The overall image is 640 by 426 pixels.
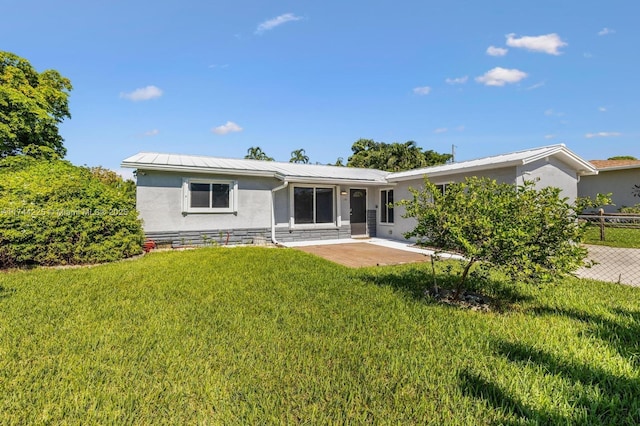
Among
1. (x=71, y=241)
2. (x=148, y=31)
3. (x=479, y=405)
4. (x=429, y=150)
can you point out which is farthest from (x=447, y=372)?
(x=429, y=150)

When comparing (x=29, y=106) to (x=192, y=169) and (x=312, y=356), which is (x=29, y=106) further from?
(x=312, y=356)

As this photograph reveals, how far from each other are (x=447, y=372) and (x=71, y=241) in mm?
10243

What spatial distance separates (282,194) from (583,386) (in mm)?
11806

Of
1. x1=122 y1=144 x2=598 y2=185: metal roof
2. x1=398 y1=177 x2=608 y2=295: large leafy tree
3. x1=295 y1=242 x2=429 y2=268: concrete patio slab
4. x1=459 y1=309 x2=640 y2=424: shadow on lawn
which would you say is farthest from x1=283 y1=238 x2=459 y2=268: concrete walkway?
x1=459 y1=309 x2=640 y2=424: shadow on lawn

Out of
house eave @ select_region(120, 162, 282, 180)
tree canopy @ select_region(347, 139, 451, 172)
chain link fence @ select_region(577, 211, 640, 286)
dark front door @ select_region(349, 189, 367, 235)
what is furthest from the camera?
tree canopy @ select_region(347, 139, 451, 172)

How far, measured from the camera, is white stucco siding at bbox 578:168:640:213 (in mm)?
19517

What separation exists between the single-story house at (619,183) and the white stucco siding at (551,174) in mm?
12301

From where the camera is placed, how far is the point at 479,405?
254cm

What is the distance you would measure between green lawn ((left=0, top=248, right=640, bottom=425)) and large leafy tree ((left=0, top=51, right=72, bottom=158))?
1632 cm

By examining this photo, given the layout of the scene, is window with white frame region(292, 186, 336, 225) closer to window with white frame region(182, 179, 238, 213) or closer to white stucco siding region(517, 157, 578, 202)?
window with white frame region(182, 179, 238, 213)

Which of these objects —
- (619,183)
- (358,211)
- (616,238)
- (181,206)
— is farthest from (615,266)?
(619,183)

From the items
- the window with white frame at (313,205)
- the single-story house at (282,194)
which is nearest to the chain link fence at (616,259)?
the single-story house at (282,194)

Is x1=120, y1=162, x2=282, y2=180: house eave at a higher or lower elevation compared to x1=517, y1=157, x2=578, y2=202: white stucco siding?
higher

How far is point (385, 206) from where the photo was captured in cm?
1525
